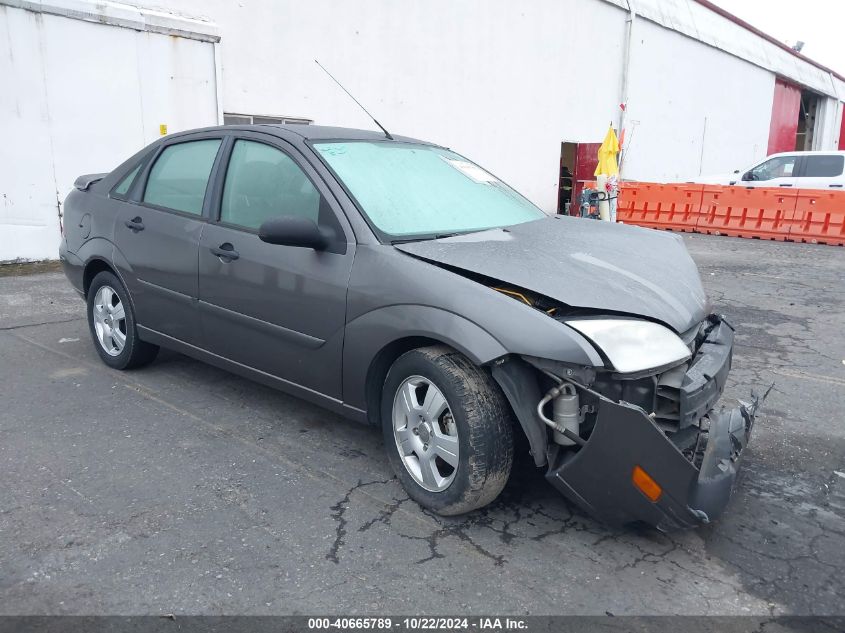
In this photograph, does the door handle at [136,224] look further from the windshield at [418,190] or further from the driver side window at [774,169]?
the driver side window at [774,169]

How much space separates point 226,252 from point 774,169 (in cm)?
1366

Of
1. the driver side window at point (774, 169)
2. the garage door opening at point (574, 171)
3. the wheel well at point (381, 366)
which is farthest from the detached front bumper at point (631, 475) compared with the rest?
the garage door opening at point (574, 171)

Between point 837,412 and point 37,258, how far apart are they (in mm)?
8655

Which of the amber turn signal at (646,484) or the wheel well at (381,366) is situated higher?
Result: the wheel well at (381,366)

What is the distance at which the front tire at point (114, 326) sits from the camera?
4605mm

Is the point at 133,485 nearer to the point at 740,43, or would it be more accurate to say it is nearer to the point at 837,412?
the point at 837,412

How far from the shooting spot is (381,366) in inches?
127

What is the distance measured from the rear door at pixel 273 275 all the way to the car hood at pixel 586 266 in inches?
18.7

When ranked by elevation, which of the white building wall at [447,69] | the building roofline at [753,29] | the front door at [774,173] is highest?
the building roofline at [753,29]

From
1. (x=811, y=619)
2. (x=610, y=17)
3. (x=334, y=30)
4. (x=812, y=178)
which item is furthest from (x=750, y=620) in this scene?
(x=610, y=17)

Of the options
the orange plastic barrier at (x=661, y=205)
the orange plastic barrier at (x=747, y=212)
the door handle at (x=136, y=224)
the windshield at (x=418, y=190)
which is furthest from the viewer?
the orange plastic barrier at (x=661, y=205)

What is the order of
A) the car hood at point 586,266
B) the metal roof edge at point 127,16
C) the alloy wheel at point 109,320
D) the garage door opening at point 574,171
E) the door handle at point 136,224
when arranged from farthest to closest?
the garage door opening at point 574,171, the metal roof edge at point 127,16, the alloy wheel at point 109,320, the door handle at point 136,224, the car hood at point 586,266

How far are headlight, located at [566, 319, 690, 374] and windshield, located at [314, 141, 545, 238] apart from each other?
3.45 ft

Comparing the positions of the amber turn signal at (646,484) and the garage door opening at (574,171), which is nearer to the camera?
the amber turn signal at (646,484)
